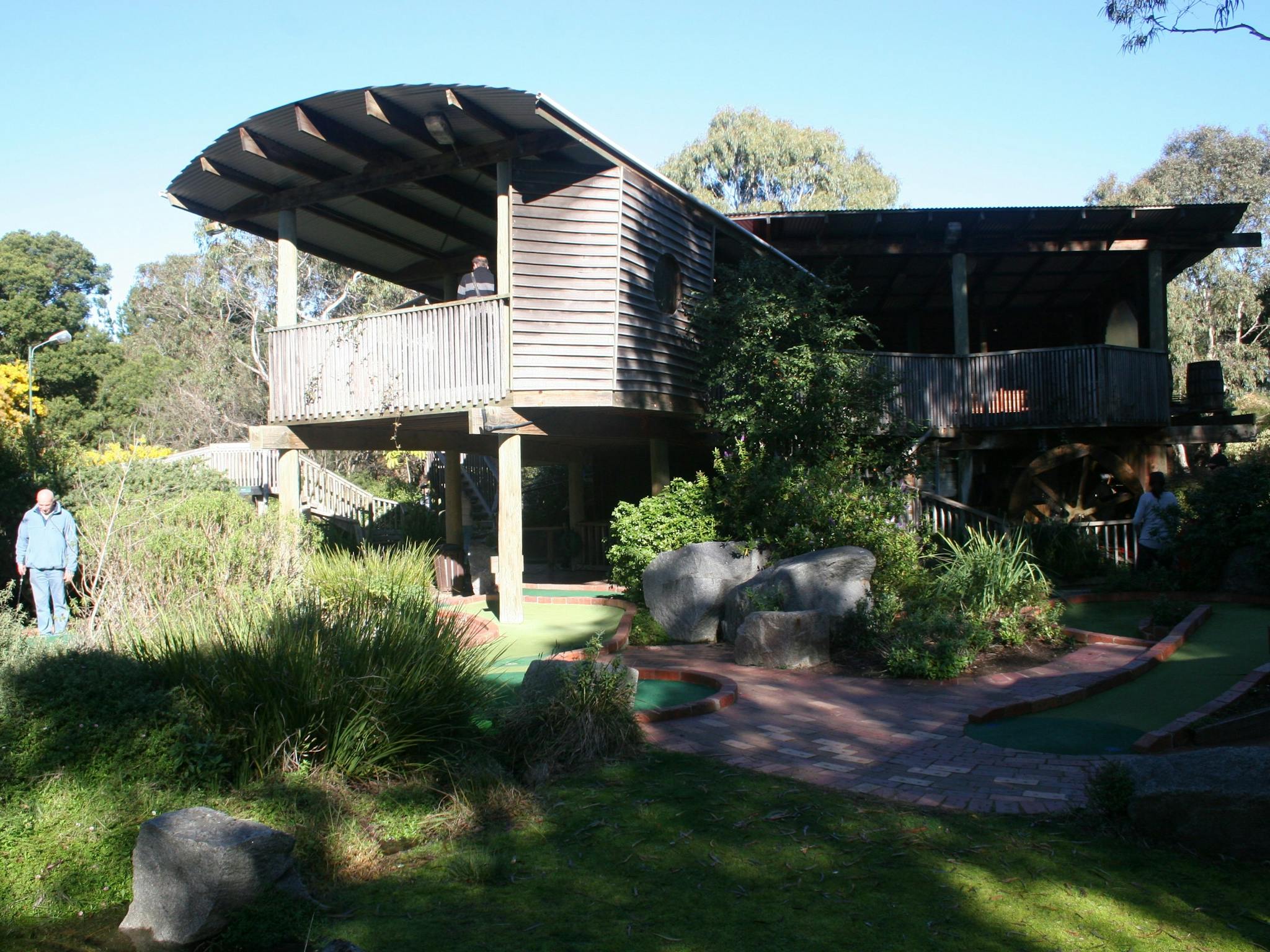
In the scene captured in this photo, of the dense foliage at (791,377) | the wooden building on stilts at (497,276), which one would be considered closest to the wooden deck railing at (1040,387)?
the dense foliage at (791,377)

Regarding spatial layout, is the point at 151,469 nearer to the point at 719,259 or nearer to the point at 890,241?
the point at 719,259

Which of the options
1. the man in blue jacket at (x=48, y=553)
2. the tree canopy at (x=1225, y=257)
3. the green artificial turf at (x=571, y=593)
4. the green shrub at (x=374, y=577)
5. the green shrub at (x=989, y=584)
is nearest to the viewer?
the green shrub at (x=374, y=577)

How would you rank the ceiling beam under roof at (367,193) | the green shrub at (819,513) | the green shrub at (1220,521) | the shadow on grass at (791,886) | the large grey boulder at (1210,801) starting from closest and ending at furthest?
the shadow on grass at (791,886), the large grey boulder at (1210,801), the green shrub at (819,513), the green shrub at (1220,521), the ceiling beam under roof at (367,193)

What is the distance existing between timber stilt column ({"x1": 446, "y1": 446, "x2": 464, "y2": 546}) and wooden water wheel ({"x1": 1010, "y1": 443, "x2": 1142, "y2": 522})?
10.1 m

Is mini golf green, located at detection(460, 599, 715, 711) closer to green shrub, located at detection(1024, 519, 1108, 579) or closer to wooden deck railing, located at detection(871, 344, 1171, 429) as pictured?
green shrub, located at detection(1024, 519, 1108, 579)

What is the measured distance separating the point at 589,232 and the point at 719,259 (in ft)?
16.5

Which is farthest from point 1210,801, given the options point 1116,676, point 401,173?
point 401,173

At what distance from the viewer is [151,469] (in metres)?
17.4

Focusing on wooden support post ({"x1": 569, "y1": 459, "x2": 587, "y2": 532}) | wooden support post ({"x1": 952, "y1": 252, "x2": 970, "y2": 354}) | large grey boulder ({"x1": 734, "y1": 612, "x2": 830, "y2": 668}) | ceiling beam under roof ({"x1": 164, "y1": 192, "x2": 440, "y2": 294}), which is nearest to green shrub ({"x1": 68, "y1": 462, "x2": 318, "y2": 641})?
large grey boulder ({"x1": 734, "y1": 612, "x2": 830, "y2": 668})

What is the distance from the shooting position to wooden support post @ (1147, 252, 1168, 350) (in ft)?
58.3

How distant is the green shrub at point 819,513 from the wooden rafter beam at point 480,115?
203 inches

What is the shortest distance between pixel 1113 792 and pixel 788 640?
4647 millimetres

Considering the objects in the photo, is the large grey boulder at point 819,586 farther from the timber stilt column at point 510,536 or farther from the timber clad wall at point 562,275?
the timber clad wall at point 562,275

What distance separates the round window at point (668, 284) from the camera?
14.4 metres
